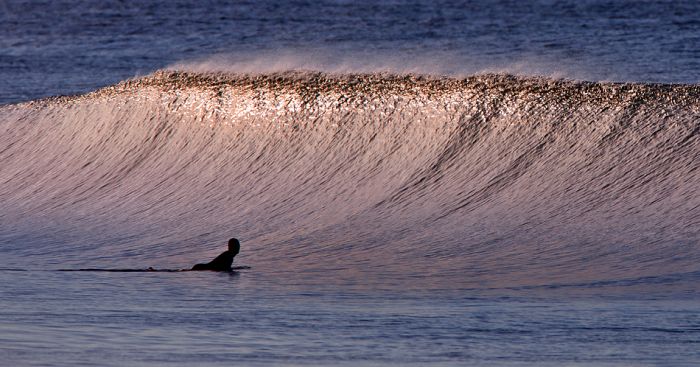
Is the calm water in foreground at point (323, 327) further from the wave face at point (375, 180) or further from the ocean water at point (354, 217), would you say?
the wave face at point (375, 180)

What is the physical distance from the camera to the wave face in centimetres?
1387

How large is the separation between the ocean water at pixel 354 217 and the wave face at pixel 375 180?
0.03 m

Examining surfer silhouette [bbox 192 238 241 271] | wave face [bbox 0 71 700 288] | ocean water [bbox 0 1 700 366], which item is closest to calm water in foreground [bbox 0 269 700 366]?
ocean water [bbox 0 1 700 366]

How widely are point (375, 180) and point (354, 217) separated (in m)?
0.97

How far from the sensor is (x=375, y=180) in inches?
651

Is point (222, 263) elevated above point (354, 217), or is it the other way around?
point (354, 217)

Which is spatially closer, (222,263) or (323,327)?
(323,327)

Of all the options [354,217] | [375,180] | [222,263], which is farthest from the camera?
[375,180]

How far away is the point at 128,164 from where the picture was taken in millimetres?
18797

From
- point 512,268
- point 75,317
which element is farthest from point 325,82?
point 75,317

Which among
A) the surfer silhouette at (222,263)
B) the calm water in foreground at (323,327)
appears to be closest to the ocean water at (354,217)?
the calm water in foreground at (323,327)

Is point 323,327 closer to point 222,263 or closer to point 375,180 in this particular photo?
point 222,263

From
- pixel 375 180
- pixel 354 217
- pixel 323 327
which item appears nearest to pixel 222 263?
pixel 323 327

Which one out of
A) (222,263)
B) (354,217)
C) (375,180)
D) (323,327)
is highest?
(375,180)
